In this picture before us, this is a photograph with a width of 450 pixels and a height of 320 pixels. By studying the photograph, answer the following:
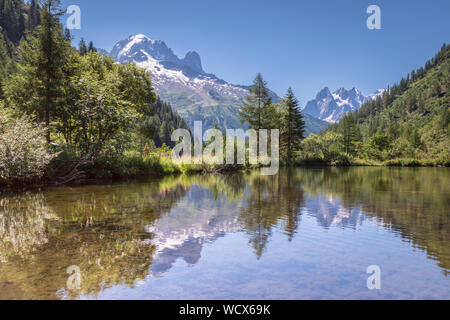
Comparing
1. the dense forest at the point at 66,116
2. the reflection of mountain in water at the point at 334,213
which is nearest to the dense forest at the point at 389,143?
the dense forest at the point at 66,116

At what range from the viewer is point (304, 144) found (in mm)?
57469

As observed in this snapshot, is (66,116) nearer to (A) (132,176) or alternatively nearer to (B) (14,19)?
(A) (132,176)

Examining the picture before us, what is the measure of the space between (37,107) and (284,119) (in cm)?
4133

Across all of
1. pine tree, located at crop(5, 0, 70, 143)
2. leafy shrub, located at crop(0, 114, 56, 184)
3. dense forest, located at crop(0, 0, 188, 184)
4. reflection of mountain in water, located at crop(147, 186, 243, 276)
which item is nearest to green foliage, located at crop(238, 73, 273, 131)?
dense forest, located at crop(0, 0, 188, 184)

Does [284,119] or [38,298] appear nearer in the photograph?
[38,298]

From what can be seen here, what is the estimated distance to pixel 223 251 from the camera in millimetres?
5617

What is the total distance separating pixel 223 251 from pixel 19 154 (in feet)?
41.2

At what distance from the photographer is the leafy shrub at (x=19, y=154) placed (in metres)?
13.4

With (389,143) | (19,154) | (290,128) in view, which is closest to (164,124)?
(290,128)

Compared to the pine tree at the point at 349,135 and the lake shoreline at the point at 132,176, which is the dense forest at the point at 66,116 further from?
the pine tree at the point at 349,135
